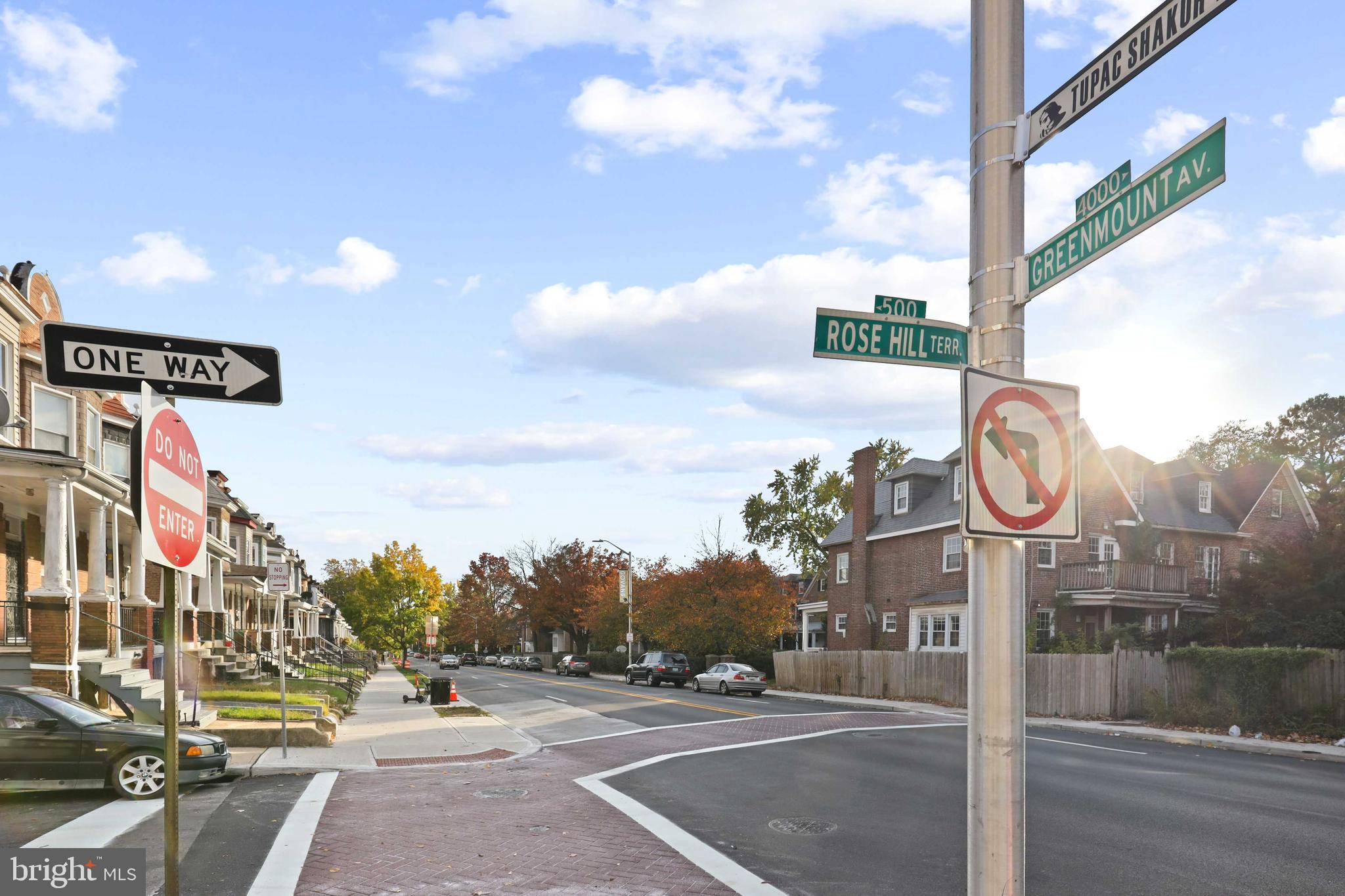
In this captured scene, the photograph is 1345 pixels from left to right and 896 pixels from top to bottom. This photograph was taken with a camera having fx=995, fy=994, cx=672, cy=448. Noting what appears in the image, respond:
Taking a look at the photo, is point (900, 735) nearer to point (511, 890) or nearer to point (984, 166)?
point (511, 890)

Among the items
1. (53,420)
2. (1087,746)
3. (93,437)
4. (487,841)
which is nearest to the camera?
(487,841)

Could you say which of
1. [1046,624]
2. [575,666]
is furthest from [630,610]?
[1046,624]

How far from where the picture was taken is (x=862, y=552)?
46000mm

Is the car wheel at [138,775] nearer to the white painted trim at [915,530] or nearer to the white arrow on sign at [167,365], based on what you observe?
the white arrow on sign at [167,365]

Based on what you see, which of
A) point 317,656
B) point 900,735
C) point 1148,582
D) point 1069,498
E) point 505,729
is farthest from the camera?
point 317,656

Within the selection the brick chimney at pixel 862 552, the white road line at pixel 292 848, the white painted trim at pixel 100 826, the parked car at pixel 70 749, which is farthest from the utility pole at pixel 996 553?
the brick chimney at pixel 862 552

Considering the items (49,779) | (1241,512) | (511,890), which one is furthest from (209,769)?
(1241,512)

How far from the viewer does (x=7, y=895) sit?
648cm

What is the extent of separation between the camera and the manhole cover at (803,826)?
1041cm

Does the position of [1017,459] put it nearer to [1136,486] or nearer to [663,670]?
[1136,486]

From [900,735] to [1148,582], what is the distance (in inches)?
798

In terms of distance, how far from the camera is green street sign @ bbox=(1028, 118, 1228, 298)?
13.1 ft

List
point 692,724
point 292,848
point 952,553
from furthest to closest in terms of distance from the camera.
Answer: point 952,553, point 692,724, point 292,848

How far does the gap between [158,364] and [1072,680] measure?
28.0 m
